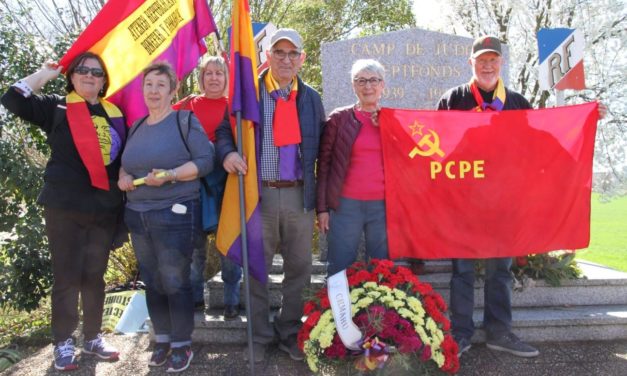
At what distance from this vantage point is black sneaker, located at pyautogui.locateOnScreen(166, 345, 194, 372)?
11.0ft

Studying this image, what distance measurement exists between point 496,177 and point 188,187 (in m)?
2.30

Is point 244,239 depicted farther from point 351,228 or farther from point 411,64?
point 411,64

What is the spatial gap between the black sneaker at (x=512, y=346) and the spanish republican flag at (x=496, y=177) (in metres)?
0.64

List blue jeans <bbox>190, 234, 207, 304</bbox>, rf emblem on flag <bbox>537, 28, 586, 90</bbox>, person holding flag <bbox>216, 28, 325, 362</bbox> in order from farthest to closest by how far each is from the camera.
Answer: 1. rf emblem on flag <bbox>537, 28, 586, 90</bbox>
2. blue jeans <bbox>190, 234, 207, 304</bbox>
3. person holding flag <bbox>216, 28, 325, 362</bbox>

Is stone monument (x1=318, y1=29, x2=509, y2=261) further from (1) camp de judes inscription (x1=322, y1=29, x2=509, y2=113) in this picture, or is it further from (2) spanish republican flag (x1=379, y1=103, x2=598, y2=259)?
(2) spanish republican flag (x1=379, y1=103, x2=598, y2=259)

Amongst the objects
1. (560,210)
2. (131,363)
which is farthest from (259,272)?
(560,210)

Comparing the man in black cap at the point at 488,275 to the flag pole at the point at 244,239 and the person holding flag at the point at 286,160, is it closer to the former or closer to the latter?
the person holding flag at the point at 286,160

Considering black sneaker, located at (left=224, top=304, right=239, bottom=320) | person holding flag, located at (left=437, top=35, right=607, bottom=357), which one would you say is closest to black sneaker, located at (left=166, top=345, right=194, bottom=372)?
black sneaker, located at (left=224, top=304, right=239, bottom=320)

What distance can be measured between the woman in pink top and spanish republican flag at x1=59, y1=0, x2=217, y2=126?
4.16 feet

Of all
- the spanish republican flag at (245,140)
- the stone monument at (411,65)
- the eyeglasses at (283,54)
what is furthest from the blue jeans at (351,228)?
the stone monument at (411,65)

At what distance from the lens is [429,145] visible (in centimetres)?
380

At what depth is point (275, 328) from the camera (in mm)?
3727

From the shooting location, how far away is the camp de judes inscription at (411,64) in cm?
568

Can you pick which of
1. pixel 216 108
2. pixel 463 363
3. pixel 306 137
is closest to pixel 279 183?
pixel 306 137
